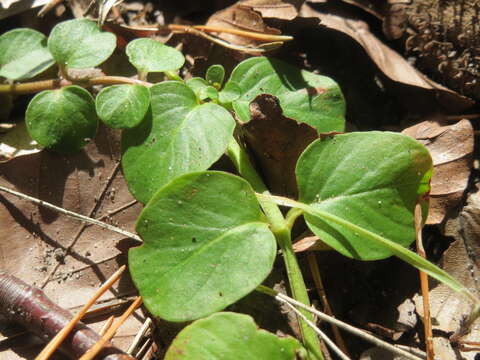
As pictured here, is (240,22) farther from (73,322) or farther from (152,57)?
(73,322)

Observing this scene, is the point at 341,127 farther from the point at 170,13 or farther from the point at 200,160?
the point at 170,13

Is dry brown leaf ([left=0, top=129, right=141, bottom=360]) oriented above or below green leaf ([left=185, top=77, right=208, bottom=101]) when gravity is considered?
below

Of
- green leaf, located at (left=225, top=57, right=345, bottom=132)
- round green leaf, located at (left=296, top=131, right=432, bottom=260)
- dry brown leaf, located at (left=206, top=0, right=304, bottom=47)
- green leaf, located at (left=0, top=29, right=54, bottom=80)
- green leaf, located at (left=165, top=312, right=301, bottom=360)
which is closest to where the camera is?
green leaf, located at (left=165, top=312, right=301, bottom=360)

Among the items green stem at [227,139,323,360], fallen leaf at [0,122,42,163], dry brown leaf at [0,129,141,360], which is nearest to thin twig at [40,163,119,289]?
dry brown leaf at [0,129,141,360]

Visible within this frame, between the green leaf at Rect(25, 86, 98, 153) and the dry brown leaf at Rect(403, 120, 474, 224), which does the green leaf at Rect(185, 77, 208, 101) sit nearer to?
the green leaf at Rect(25, 86, 98, 153)

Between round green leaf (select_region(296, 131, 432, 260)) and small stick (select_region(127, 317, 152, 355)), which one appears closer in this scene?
round green leaf (select_region(296, 131, 432, 260))

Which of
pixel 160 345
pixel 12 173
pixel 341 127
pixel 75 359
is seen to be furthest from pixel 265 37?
pixel 75 359
